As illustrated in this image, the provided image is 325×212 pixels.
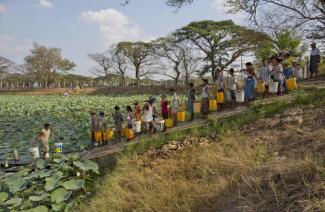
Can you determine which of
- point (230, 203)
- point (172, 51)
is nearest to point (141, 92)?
point (172, 51)

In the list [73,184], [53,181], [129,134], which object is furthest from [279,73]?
[53,181]

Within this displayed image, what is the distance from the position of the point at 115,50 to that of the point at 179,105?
4196 cm

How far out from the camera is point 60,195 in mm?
8250

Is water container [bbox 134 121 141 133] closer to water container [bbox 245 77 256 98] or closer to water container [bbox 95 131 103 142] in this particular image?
water container [bbox 95 131 103 142]

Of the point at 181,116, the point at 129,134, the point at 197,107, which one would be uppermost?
the point at 197,107

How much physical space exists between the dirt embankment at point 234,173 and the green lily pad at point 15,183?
1.73 meters

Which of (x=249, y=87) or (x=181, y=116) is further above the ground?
(x=249, y=87)

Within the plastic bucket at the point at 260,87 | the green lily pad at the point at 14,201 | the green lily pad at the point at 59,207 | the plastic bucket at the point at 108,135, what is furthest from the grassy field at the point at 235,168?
the plastic bucket at the point at 108,135

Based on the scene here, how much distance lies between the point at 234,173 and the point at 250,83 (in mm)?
7460

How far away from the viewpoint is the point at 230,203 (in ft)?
17.8

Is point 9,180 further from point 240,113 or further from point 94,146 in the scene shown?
point 240,113

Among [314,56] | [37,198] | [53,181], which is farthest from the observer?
[314,56]

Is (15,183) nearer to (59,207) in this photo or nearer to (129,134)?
(59,207)

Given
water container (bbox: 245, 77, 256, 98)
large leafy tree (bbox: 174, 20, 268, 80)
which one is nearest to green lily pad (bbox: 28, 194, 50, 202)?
water container (bbox: 245, 77, 256, 98)
